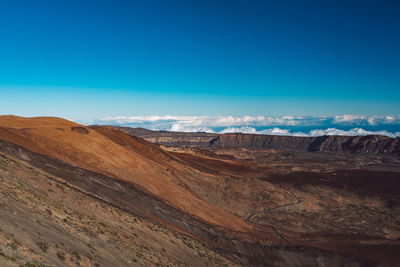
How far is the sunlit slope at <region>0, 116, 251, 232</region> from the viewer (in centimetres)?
3619

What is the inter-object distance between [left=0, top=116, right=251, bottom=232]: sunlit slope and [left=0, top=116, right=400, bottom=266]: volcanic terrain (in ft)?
0.60

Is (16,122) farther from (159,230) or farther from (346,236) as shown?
(346,236)

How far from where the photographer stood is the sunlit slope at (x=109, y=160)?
119 ft

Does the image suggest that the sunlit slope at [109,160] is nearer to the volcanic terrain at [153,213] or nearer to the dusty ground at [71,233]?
the volcanic terrain at [153,213]

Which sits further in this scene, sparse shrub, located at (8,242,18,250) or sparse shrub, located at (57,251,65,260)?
sparse shrub, located at (57,251,65,260)

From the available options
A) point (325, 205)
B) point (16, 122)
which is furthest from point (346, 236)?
point (16, 122)

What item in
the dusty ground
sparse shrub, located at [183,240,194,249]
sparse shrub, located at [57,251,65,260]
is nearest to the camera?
the dusty ground

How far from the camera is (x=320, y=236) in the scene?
1549 inches

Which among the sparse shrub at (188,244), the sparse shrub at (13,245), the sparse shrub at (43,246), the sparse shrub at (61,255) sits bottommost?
the sparse shrub at (188,244)

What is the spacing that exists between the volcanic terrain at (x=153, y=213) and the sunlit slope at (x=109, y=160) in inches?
7.2

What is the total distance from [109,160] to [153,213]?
14886 millimetres

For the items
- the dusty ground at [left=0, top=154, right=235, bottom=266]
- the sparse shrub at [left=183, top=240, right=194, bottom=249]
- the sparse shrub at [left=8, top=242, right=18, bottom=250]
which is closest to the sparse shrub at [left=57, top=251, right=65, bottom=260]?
the dusty ground at [left=0, top=154, right=235, bottom=266]

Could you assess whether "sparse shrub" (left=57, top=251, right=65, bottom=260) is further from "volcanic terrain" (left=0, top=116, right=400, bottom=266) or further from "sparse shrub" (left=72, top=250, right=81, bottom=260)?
"sparse shrub" (left=72, top=250, right=81, bottom=260)

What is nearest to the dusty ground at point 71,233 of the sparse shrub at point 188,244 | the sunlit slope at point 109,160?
the sparse shrub at point 188,244
